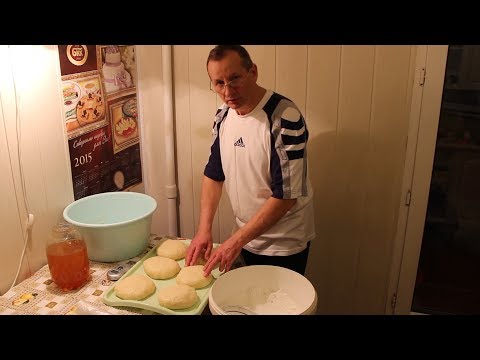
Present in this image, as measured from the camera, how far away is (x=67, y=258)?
1.11 metres

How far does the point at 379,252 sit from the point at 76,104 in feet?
4.15

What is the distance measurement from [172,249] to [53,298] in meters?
0.36

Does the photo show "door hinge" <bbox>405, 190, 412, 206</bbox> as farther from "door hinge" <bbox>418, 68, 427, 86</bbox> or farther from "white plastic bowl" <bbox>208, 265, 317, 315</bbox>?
"white plastic bowl" <bbox>208, 265, 317, 315</bbox>

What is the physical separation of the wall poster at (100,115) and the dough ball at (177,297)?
541 millimetres

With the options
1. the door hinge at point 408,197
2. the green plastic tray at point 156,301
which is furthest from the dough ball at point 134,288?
the door hinge at point 408,197

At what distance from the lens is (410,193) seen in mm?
1581

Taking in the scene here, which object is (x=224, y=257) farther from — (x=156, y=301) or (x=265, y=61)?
(x=265, y=61)

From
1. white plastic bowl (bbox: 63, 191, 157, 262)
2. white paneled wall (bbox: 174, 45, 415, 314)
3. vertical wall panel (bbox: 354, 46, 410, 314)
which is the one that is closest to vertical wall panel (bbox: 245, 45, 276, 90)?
white paneled wall (bbox: 174, 45, 415, 314)

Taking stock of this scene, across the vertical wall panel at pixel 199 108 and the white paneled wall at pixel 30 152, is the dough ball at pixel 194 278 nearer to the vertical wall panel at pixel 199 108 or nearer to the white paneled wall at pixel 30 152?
the white paneled wall at pixel 30 152

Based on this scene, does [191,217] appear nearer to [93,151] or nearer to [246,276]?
[93,151]

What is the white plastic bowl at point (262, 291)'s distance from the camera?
1.12m

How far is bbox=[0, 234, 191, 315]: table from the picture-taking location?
105 centimetres
